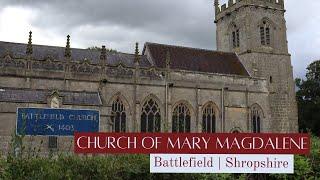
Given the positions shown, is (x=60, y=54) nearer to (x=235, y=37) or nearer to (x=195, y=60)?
(x=195, y=60)

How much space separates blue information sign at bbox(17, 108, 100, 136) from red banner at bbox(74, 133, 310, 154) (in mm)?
7251

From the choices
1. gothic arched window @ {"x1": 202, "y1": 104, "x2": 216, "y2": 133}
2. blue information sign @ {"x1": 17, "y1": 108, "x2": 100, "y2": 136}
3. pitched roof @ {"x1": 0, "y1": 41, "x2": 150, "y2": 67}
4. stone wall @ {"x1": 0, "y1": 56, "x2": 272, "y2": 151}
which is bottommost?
blue information sign @ {"x1": 17, "y1": 108, "x2": 100, "y2": 136}

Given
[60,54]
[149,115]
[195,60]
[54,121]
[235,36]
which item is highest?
[235,36]

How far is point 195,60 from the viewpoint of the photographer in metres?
39.8

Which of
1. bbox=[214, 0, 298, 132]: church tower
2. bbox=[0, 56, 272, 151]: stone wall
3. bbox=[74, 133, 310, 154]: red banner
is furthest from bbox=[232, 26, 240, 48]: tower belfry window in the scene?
bbox=[74, 133, 310, 154]: red banner

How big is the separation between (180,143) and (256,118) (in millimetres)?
32725

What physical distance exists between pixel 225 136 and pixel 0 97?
884 inches

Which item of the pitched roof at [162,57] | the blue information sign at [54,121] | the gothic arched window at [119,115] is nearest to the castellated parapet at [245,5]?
the pitched roof at [162,57]

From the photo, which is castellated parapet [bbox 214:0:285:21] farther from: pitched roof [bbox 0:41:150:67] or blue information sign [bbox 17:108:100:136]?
blue information sign [bbox 17:108:100:136]

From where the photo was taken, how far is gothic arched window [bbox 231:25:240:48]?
44.2 m

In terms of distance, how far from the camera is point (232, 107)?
3678 cm

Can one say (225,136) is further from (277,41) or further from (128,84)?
(277,41)

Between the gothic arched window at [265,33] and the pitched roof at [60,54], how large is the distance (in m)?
12.6

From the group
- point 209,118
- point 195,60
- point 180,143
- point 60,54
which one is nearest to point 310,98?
point 195,60
